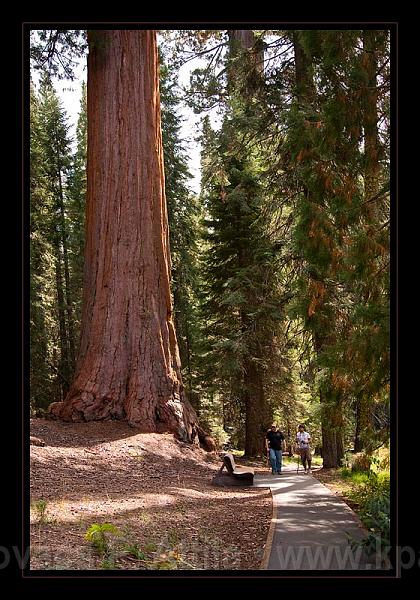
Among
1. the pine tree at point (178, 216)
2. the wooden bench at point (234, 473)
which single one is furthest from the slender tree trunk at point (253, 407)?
the wooden bench at point (234, 473)

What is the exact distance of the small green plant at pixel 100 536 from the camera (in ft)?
17.5

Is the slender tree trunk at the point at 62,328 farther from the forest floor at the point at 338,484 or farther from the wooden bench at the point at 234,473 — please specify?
the wooden bench at the point at 234,473

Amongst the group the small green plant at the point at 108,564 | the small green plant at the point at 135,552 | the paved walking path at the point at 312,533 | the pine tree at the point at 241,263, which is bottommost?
the paved walking path at the point at 312,533

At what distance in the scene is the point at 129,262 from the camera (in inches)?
495

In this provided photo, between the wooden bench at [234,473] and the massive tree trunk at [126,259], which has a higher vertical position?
the massive tree trunk at [126,259]

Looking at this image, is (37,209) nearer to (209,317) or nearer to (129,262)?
(209,317)

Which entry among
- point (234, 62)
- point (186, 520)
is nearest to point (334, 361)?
point (186, 520)

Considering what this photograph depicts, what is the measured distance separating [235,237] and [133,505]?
1395 cm

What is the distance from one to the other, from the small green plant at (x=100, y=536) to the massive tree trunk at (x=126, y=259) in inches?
223

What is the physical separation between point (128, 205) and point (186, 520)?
757cm

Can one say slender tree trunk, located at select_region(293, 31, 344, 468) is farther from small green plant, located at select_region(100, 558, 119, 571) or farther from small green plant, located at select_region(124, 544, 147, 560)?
small green plant, located at select_region(100, 558, 119, 571)

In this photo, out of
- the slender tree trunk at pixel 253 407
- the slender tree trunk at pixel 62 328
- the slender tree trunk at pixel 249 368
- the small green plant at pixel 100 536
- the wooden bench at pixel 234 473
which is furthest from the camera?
the slender tree trunk at pixel 62 328

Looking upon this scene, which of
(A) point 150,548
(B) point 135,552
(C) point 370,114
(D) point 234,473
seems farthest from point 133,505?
(C) point 370,114
